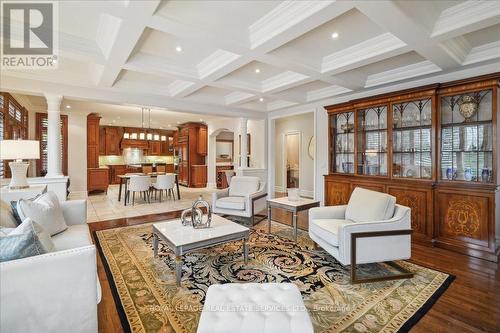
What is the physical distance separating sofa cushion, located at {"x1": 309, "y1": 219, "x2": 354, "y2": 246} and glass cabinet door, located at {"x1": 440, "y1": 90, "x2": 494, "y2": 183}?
1971 mm

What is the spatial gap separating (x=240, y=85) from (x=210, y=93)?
1261 mm

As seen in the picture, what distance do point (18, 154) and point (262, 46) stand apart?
11.6ft

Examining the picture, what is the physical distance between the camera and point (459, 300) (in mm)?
2223

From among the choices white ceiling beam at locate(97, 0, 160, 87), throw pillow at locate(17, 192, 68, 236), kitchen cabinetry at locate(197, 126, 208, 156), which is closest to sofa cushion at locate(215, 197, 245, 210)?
throw pillow at locate(17, 192, 68, 236)

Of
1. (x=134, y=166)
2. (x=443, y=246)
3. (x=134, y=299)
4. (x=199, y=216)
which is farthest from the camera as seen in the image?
(x=134, y=166)

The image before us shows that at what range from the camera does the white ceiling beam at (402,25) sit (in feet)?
7.11

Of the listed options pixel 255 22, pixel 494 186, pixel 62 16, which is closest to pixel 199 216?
pixel 255 22

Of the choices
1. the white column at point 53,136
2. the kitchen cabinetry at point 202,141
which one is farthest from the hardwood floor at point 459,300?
the kitchen cabinetry at point 202,141

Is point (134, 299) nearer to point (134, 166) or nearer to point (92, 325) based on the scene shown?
point (92, 325)

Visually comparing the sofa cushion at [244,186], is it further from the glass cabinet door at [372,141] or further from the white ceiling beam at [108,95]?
the white ceiling beam at [108,95]

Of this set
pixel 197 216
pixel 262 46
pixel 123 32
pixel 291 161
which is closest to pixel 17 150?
pixel 123 32

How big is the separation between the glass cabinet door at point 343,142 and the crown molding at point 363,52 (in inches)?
56.1

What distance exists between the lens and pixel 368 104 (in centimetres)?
446
